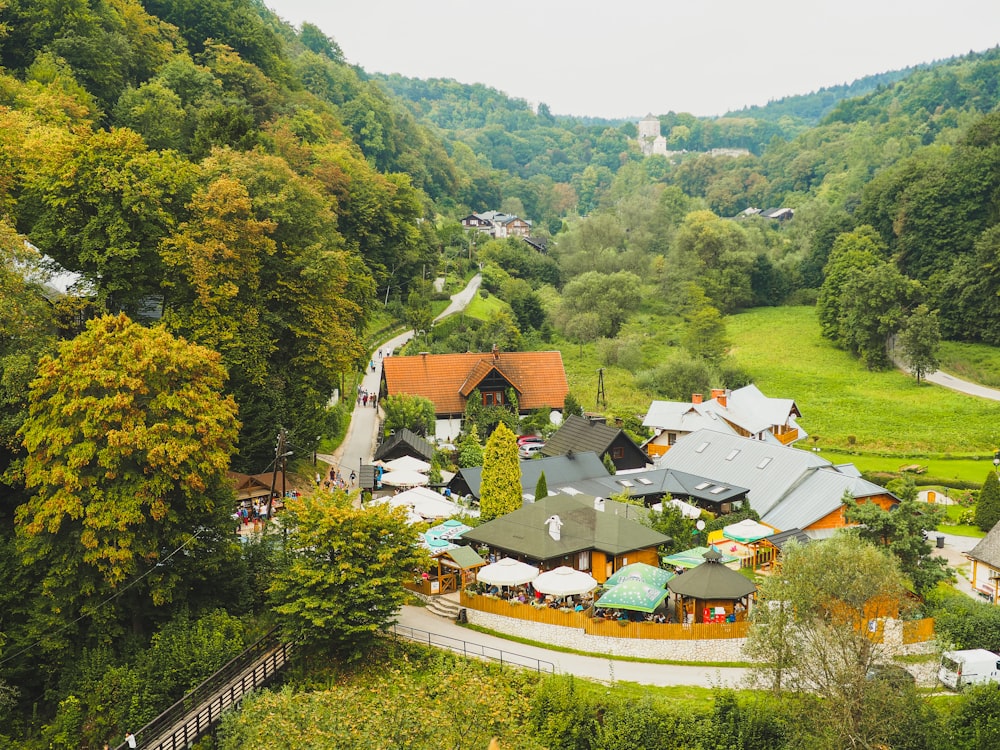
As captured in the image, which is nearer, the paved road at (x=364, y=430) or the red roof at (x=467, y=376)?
the paved road at (x=364, y=430)

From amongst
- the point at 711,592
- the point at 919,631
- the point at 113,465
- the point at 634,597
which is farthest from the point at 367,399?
the point at 919,631

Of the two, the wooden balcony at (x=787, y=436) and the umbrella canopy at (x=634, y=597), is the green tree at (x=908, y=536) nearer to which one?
the umbrella canopy at (x=634, y=597)

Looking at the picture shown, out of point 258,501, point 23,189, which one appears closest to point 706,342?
point 258,501

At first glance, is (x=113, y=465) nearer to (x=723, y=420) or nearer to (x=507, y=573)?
(x=507, y=573)

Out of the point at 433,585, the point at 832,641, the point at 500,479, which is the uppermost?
the point at 500,479

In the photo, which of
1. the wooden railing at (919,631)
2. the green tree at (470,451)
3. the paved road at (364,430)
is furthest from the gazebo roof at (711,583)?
the paved road at (364,430)

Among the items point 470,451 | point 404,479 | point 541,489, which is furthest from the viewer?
point 470,451

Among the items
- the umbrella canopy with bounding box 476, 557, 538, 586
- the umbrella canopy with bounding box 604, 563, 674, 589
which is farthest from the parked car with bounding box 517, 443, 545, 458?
the umbrella canopy with bounding box 476, 557, 538, 586
